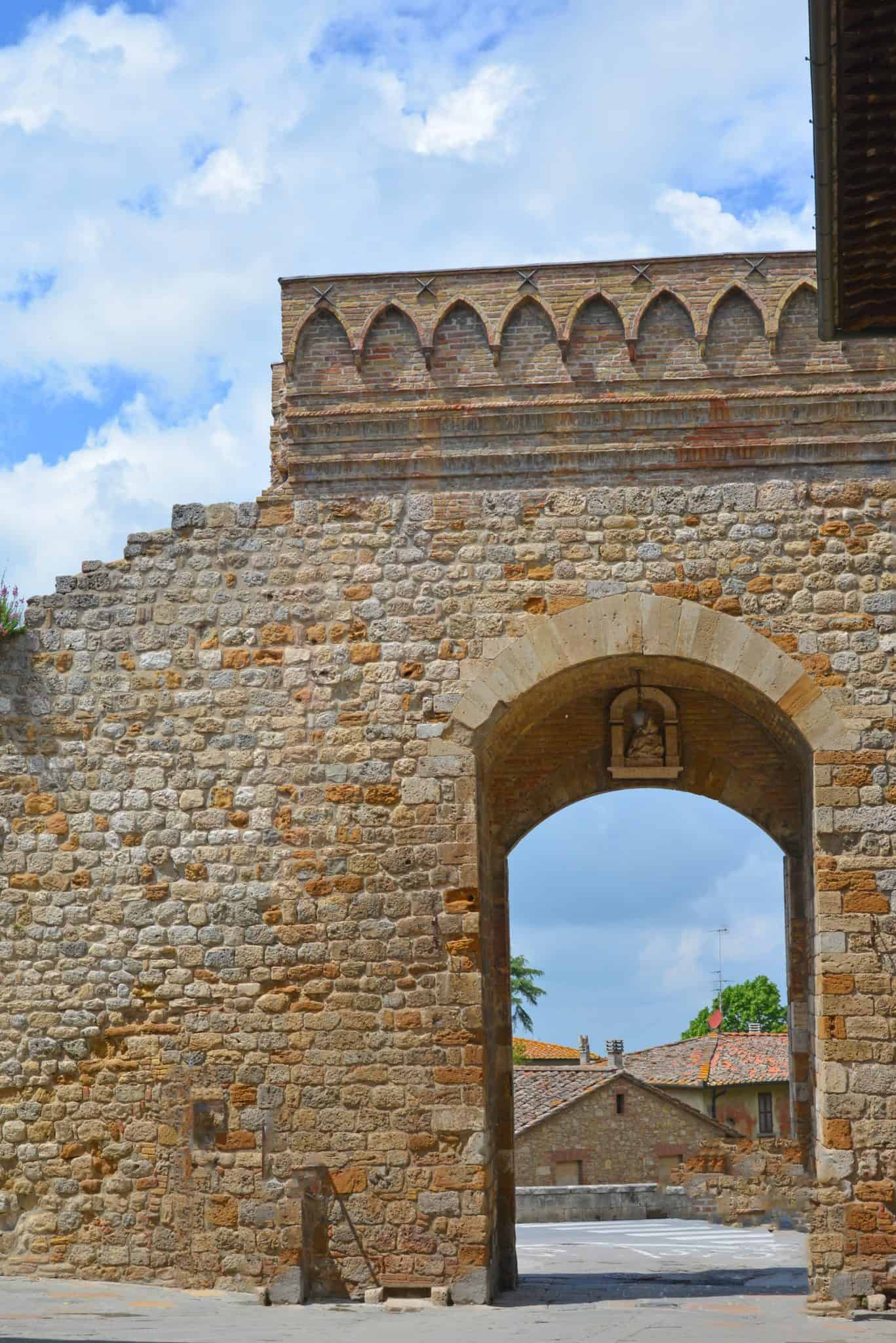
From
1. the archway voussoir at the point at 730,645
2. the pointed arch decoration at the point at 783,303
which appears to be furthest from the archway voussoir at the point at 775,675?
the pointed arch decoration at the point at 783,303

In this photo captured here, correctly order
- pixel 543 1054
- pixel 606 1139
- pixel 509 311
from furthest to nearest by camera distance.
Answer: pixel 543 1054 < pixel 606 1139 < pixel 509 311

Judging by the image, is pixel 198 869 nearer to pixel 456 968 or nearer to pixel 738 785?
pixel 456 968

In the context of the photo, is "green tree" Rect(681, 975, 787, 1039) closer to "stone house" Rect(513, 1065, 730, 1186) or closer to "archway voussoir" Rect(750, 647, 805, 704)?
"stone house" Rect(513, 1065, 730, 1186)

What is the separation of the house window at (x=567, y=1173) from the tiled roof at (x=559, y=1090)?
1.00m

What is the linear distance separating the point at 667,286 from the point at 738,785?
3.27 metres

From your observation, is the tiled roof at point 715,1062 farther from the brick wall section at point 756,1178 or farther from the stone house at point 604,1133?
the brick wall section at point 756,1178

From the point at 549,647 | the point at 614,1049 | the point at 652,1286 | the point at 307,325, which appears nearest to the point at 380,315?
the point at 307,325

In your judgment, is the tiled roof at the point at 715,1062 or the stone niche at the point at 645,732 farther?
the tiled roof at the point at 715,1062

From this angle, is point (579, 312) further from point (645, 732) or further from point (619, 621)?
point (645, 732)

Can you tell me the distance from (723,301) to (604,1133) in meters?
18.9

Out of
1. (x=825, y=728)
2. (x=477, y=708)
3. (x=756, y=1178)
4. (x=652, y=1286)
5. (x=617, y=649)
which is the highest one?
(x=617, y=649)

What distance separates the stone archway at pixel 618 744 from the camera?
331 inches

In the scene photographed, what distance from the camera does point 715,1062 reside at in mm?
30031

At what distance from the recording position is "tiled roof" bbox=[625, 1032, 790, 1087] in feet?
96.0
